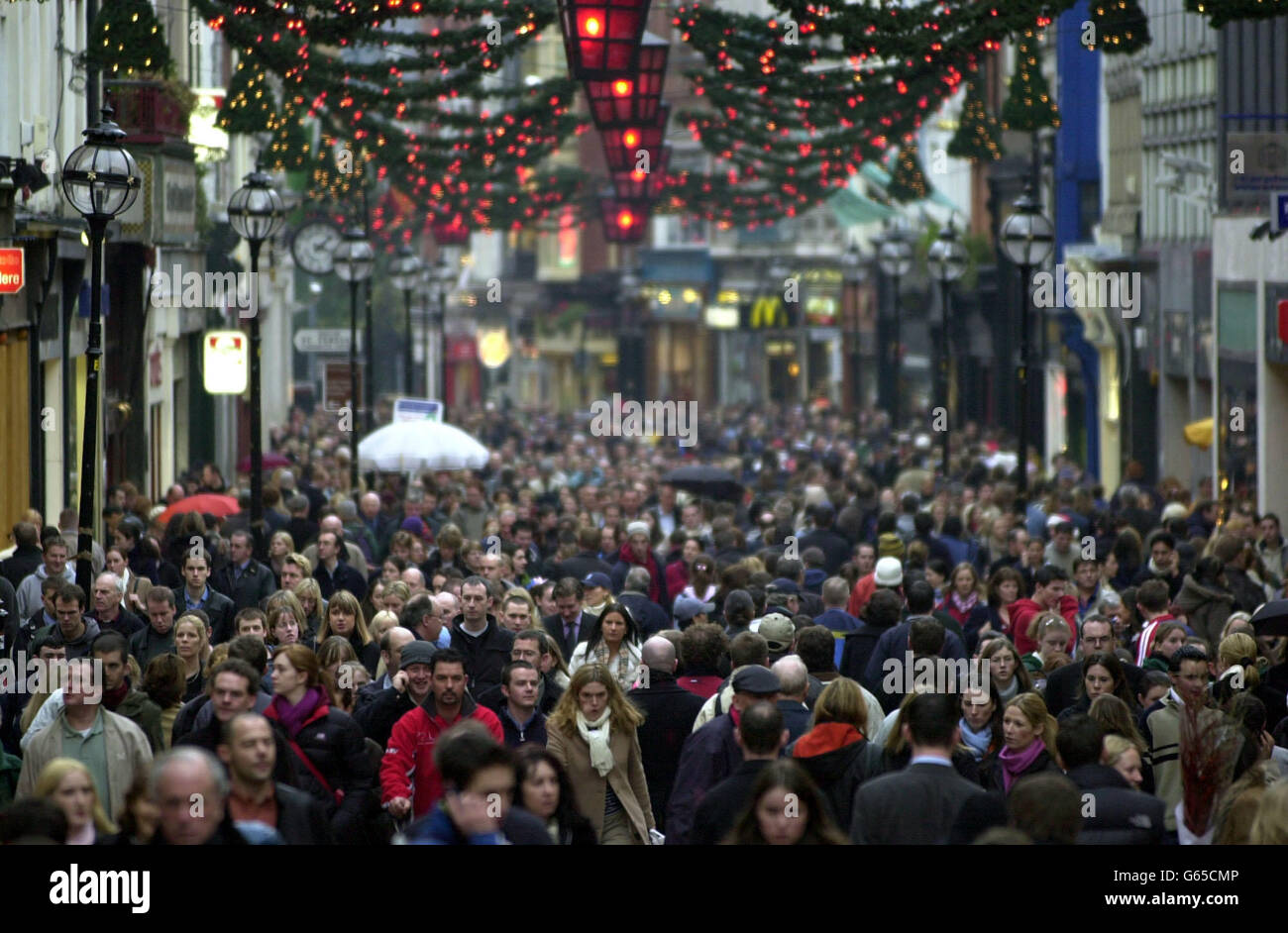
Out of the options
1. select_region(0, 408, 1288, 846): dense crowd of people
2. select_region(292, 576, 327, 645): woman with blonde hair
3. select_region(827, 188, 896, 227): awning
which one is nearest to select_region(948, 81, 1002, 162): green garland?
select_region(0, 408, 1288, 846): dense crowd of people

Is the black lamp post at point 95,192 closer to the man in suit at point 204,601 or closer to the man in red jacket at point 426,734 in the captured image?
the man in suit at point 204,601

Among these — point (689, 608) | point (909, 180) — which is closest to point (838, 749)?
point (689, 608)

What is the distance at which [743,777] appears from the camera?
30.8 ft

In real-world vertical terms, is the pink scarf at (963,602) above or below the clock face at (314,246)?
below

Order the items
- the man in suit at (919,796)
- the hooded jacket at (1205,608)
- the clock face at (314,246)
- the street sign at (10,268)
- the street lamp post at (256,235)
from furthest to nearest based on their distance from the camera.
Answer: the clock face at (314,246) → the street lamp post at (256,235) → the street sign at (10,268) → the hooded jacket at (1205,608) → the man in suit at (919,796)

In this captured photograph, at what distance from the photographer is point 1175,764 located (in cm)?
1118

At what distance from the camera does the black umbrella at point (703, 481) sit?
28.6 meters

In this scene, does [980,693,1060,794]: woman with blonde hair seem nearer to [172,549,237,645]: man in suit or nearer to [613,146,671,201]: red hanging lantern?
[172,549,237,645]: man in suit

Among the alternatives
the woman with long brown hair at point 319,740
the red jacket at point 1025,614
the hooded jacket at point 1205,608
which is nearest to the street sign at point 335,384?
the red jacket at point 1025,614

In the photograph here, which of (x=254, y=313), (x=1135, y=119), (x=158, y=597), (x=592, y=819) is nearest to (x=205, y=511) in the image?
(x=254, y=313)

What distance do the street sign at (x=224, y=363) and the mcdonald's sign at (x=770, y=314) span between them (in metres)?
49.2

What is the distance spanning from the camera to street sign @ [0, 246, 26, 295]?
21.0 m

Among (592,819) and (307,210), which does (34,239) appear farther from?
(307,210)

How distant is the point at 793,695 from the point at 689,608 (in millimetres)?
5647
